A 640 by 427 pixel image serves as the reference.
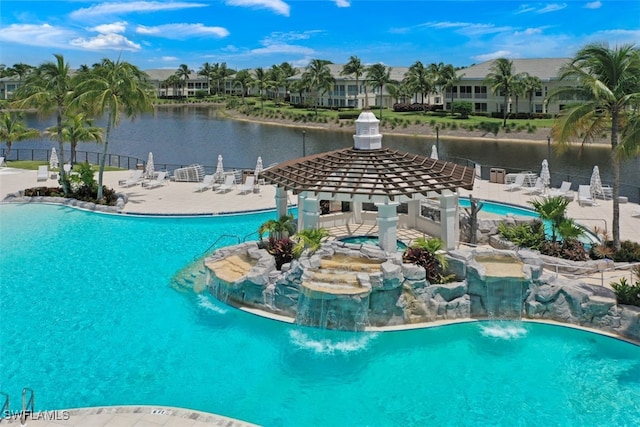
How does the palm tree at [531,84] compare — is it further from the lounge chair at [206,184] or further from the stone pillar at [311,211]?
the stone pillar at [311,211]

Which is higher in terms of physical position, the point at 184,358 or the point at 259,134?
the point at 259,134

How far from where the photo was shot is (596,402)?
1091 cm

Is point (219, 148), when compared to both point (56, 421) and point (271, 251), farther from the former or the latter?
point (56, 421)

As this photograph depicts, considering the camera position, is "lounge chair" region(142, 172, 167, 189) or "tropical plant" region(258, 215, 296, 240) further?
"lounge chair" region(142, 172, 167, 189)

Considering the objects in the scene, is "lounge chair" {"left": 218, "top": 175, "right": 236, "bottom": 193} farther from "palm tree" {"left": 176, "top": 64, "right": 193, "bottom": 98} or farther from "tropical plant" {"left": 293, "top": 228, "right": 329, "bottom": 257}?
"palm tree" {"left": 176, "top": 64, "right": 193, "bottom": 98}

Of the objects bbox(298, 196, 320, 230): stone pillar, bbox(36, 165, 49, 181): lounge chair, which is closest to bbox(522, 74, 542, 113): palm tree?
bbox(36, 165, 49, 181): lounge chair

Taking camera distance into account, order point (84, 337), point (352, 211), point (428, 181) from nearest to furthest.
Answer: point (84, 337), point (428, 181), point (352, 211)

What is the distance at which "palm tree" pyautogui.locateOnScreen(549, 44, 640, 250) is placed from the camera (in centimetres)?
1700

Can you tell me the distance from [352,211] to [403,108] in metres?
78.6

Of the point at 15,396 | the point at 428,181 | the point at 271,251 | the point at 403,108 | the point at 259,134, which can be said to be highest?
the point at 403,108

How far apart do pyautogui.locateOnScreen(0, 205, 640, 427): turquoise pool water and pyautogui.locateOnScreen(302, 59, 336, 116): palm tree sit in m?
86.6

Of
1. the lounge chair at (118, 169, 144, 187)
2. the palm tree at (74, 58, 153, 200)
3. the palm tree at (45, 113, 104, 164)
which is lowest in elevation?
the lounge chair at (118, 169, 144, 187)

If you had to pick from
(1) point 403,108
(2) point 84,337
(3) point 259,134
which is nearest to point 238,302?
(2) point 84,337

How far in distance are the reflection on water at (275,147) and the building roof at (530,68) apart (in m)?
15.6
